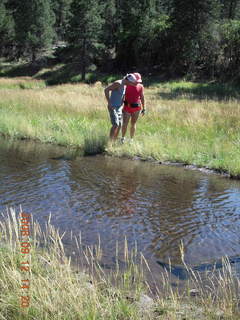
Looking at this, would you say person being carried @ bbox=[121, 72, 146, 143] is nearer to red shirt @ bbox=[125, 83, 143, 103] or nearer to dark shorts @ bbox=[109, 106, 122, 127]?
red shirt @ bbox=[125, 83, 143, 103]

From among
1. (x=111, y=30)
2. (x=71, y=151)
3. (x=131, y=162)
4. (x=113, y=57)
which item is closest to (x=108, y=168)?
(x=131, y=162)

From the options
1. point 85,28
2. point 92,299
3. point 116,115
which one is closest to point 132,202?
point 92,299

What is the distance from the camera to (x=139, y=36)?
49.0 m

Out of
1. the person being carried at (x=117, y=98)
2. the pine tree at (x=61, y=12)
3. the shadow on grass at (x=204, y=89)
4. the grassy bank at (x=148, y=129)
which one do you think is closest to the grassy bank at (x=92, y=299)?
the grassy bank at (x=148, y=129)

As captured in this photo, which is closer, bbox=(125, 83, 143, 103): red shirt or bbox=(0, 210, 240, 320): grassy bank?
bbox=(0, 210, 240, 320): grassy bank

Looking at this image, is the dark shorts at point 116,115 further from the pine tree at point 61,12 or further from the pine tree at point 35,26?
the pine tree at point 61,12

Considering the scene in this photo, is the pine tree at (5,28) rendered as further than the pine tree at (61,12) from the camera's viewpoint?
No

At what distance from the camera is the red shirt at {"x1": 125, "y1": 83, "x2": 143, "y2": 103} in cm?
1034

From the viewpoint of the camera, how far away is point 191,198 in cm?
703

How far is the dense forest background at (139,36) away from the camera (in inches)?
1596

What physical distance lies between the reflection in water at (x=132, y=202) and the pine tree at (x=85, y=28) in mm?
41245

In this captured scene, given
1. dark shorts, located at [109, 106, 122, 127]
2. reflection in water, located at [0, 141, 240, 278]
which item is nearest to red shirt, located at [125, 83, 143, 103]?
dark shorts, located at [109, 106, 122, 127]

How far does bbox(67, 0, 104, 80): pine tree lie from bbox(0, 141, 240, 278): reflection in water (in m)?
41.2

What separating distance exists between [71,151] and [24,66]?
5191 centimetres
